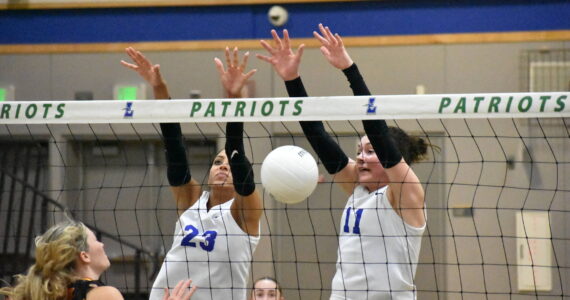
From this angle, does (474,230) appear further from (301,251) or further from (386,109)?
(386,109)

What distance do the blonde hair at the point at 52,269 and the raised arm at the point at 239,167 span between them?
1059 millimetres

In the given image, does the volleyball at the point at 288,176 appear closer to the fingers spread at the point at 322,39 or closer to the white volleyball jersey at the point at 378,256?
the white volleyball jersey at the point at 378,256

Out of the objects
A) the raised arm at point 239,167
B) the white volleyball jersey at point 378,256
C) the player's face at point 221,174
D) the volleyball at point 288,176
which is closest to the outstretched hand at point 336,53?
the raised arm at point 239,167

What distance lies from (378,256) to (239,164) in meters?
0.85

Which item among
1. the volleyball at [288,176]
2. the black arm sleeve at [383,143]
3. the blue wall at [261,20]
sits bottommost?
the volleyball at [288,176]

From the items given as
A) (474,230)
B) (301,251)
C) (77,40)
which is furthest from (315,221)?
(77,40)

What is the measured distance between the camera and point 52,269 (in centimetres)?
367

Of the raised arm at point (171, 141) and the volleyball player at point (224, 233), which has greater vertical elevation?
the raised arm at point (171, 141)

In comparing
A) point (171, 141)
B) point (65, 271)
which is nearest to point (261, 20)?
point (171, 141)

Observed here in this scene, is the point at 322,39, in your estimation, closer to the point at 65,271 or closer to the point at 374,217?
the point at 374,217

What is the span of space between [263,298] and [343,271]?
1554 millimetres

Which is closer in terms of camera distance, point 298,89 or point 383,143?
point 383,143

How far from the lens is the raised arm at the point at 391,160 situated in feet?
14.2

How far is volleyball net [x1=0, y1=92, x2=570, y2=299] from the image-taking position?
26.6 feet
